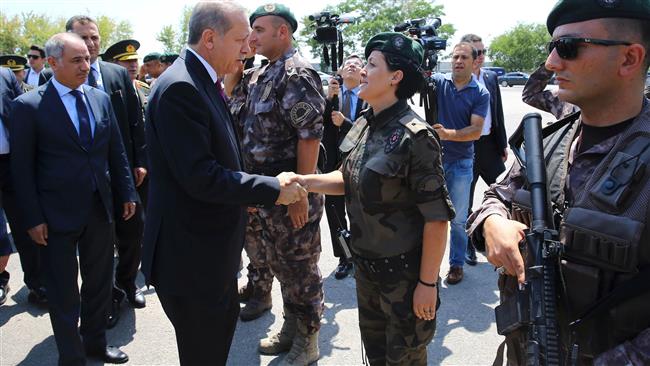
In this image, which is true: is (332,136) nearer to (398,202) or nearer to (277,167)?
(277,167)

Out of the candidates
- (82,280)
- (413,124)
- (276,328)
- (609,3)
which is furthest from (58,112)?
(609,3)

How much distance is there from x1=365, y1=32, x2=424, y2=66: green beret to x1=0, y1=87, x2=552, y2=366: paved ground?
2.02 meters

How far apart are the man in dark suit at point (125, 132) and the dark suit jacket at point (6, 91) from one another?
30.2 inches

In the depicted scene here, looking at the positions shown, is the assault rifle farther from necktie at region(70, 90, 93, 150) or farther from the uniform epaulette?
necktie at region(70, 90, 93, 150)

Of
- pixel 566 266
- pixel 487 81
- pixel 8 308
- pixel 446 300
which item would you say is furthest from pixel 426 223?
pixel 8 308

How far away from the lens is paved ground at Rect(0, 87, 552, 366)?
125 inches

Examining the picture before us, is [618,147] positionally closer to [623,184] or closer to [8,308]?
[623,184]

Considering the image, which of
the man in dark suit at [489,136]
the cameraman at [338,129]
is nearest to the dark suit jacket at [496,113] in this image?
the man in dark suit at [489,136]

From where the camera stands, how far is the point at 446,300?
3918mm

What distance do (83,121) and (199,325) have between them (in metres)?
1.72

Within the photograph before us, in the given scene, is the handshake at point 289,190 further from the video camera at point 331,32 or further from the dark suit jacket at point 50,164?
the video camera at point 331,32

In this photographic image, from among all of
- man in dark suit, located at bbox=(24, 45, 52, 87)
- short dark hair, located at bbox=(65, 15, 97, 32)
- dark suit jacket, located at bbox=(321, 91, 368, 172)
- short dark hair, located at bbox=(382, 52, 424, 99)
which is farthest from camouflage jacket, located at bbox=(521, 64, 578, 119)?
man in dark suit, located at bbox=(24, 45, 52, 87)

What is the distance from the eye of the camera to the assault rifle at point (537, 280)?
1.17 meters

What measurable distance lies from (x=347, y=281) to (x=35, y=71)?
27.7 ft
